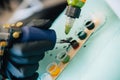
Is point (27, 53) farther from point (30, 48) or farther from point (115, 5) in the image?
point (115, 5)

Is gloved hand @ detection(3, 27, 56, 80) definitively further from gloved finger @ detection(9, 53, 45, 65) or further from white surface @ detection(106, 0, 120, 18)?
white surface @ detection(106, 0, 120, 18)

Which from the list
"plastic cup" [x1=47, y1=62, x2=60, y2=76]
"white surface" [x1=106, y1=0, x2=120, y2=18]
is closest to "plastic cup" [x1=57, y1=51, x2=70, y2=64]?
"plastic cup" [x1=47, y1=62, x2=60, y2=76]

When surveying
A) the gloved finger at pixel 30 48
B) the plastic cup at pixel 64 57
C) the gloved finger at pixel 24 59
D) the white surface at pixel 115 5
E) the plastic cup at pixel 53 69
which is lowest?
the plastic cup at pixel 53 69

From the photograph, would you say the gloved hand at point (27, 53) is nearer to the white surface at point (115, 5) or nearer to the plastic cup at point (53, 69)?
the plastic cup at point (53, 69)

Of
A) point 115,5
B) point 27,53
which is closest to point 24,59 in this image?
point 27,53

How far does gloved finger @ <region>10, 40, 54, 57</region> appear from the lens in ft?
1.96

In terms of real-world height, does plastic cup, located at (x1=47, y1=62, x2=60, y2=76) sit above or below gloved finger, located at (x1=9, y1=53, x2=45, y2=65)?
below

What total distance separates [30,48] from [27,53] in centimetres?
2

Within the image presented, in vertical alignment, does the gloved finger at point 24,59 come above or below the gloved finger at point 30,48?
below

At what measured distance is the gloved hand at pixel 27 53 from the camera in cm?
60

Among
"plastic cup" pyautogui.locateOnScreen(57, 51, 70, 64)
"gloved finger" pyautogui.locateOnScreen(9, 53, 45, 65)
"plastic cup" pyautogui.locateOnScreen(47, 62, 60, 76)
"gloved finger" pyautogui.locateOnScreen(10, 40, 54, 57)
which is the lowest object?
"plastic cup" pyautogui.locateOnScreen(47, 62, 60, 76)

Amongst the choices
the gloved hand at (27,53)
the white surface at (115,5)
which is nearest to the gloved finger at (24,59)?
the gloved hand at (27,53)

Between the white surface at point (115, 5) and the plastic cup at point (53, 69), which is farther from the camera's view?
the plastic cup at point (53, 69)

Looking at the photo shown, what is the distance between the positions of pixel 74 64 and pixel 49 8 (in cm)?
24
